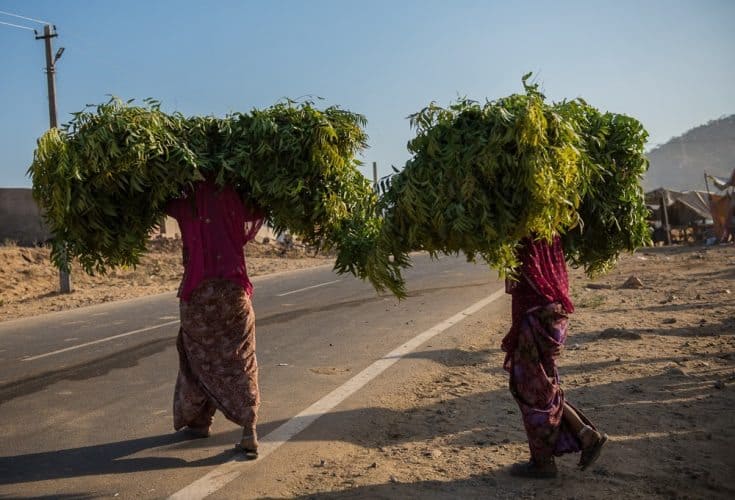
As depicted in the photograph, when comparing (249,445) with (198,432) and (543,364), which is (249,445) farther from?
(543,364)

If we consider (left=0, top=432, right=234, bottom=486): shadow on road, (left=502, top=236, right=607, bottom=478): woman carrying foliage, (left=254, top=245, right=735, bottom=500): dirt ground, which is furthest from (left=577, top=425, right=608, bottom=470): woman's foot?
(left=0, top=432, right=234, bottom=486): shadow on road

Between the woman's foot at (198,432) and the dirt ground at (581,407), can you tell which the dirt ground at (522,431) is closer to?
the dirt ground at (581,407)

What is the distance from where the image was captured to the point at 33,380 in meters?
7.28

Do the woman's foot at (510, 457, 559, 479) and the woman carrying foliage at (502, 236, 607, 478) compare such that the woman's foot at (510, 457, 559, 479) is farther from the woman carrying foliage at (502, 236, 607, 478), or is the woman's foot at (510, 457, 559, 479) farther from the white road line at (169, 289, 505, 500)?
the white road line at (169, 289, 505, 500)

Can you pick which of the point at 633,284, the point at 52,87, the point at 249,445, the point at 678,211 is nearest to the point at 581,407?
the point at 249,445

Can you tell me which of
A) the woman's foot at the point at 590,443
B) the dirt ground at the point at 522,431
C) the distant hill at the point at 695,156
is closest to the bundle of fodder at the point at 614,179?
the woman's foot at the point at 590,443

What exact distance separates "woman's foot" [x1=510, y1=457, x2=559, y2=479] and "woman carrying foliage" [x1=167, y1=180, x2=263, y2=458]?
175 centimetres

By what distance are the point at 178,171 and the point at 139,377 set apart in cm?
333

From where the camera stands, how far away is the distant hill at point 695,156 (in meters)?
128

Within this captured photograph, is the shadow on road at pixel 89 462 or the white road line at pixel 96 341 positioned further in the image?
the white road line at pixel 96 341

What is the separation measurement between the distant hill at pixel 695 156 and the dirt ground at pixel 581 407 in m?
124

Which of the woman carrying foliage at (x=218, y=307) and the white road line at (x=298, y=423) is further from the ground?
the woman carrying foliage at (x=218, y=307)

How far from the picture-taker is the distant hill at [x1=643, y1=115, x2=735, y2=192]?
128250mm

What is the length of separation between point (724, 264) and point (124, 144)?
16.8 m
